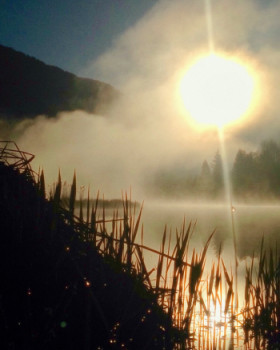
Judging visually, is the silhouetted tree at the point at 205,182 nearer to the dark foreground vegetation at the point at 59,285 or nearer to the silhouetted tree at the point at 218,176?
the silhouetted tree at the point at 218,176

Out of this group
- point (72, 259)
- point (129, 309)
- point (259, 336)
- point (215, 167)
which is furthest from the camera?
point (215, 167)

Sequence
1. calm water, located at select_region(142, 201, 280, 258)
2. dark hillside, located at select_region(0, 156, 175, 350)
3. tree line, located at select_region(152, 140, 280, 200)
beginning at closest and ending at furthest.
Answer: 1. dark hillside, located at select_region(0, 156, 175, 350)
2. calm water, located at select_region(142, 201, 280, 258)
3. tree line, located at select_region(152, 140, 280, 200)

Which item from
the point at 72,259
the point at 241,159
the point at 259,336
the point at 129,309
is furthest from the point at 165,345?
the point at 241,159

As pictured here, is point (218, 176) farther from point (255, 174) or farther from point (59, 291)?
point (59, 291)

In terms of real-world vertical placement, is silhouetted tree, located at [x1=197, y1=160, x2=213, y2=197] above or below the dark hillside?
above

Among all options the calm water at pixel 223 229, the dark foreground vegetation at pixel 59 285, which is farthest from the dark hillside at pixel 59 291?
the calm water at pixel 223 229

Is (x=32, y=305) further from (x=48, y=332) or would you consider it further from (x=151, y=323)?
(x=151, y=323)

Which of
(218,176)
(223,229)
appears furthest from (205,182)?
(223,229)

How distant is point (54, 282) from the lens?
2.40m

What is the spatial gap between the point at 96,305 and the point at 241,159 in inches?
→ 4850

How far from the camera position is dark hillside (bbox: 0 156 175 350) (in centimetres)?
228

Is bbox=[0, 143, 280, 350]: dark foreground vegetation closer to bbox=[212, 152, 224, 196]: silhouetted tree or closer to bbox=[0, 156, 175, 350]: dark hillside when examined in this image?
bbox=[0, 156, 175, 350]: dark hillside

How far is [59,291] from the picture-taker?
2.38 m

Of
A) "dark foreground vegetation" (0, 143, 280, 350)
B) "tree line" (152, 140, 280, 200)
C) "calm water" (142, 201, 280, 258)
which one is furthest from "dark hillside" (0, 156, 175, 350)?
"tree line" (152, 140, 280, 200)
